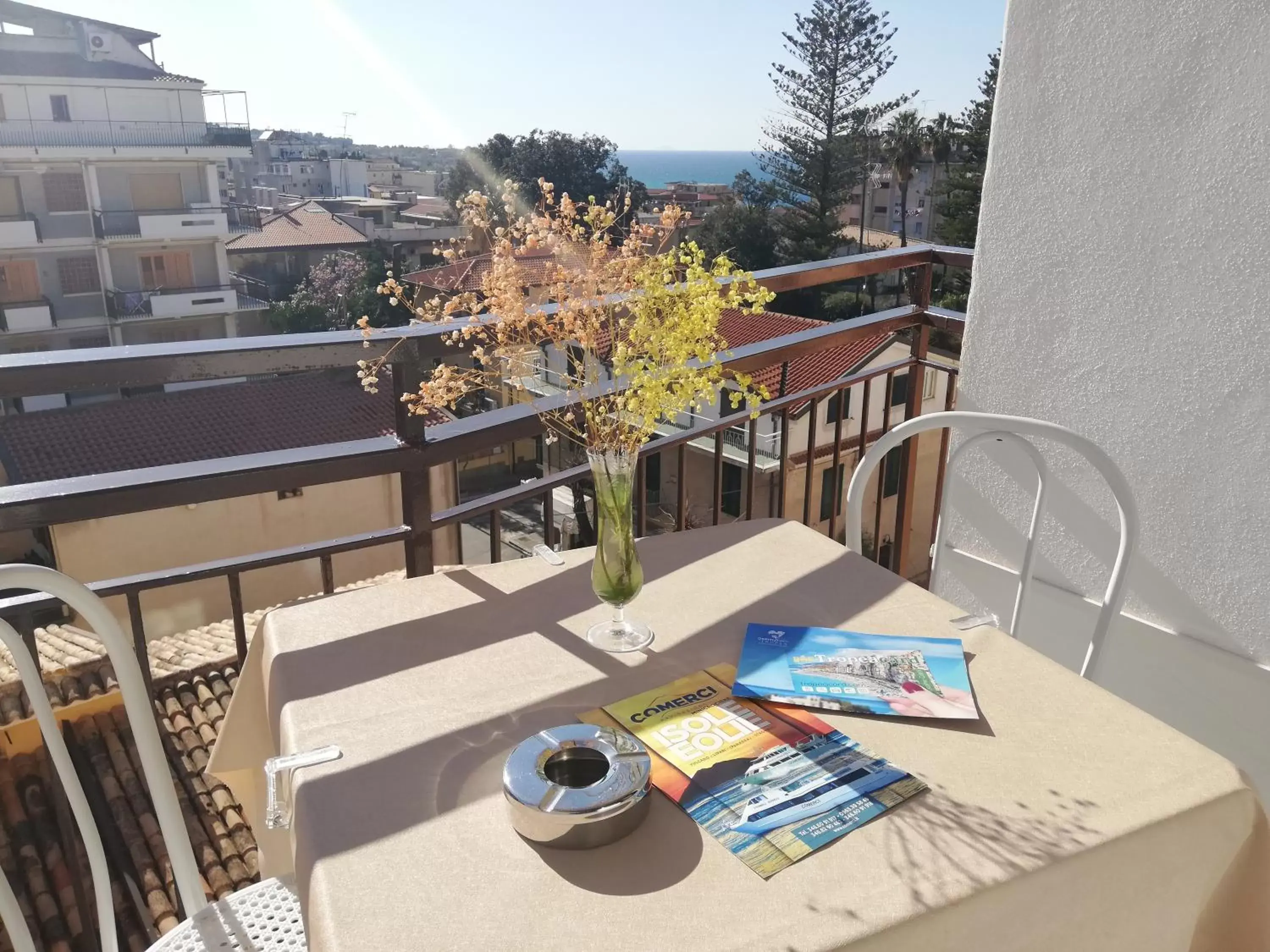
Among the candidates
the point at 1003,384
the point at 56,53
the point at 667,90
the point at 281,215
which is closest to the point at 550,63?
the point at 667,90

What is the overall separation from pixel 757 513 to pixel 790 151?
413 inches

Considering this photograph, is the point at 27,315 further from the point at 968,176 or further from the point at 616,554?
the point at 616,554

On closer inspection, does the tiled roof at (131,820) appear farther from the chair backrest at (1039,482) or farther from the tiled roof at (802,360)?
the tiled roof at (802,360)

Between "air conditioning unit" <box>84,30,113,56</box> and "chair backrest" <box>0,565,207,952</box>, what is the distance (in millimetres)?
23782

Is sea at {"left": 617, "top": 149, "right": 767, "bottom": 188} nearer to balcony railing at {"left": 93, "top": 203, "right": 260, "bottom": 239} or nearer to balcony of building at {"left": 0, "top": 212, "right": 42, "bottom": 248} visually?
balcony railing at {"left": 93, "top": 203, "right": 260, "bottom": 239}

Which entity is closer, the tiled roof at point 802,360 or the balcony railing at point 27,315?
the tiled roof at point 802,360

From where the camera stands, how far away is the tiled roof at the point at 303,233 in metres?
24.2

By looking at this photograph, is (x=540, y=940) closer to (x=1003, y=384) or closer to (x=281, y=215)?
(x=1003, y=384)

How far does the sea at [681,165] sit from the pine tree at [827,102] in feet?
11.2

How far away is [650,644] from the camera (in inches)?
47.0


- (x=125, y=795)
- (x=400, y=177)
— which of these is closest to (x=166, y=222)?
(x=125, y=795)

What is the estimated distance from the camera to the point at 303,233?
25.8 m

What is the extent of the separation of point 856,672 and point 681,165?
4738 inches

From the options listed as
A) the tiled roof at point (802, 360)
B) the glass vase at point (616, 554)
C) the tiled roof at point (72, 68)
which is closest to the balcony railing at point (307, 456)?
the glass vase at point (616, 554)
